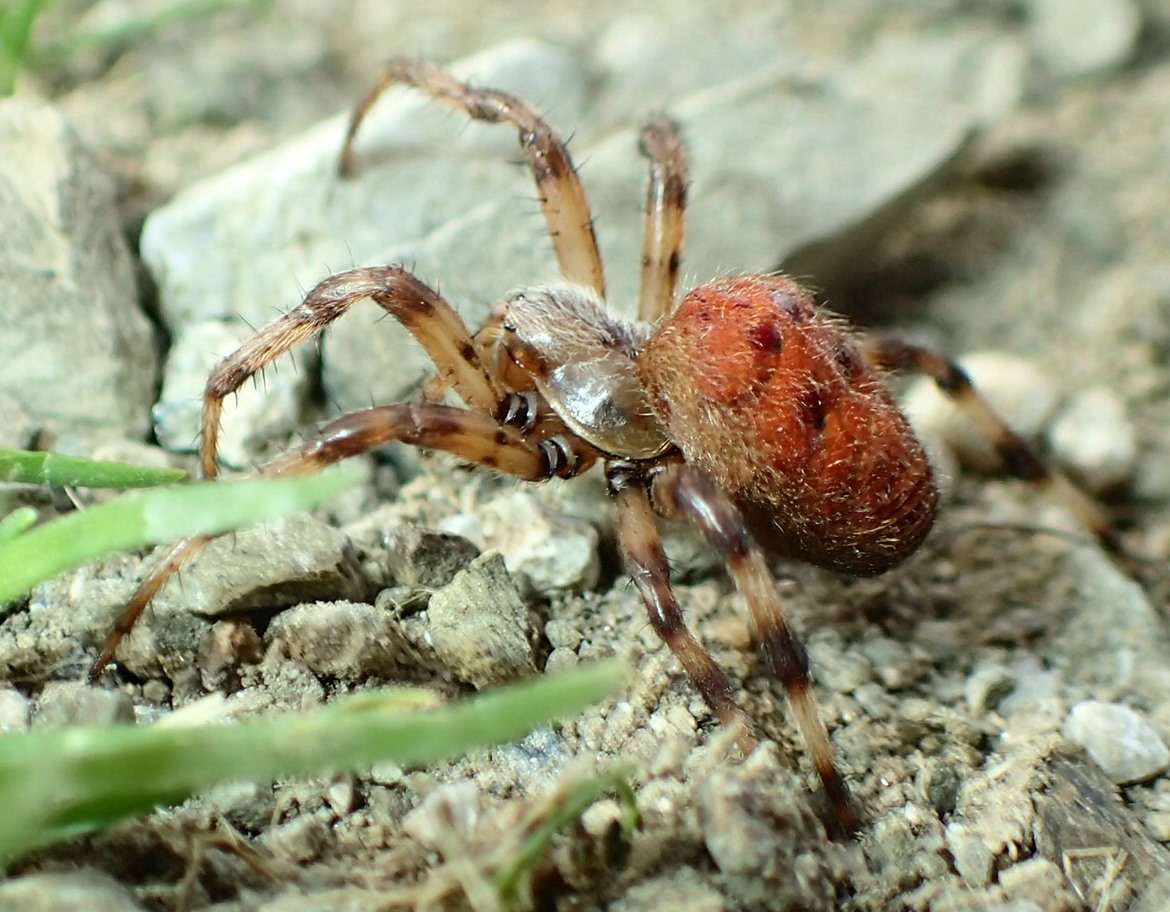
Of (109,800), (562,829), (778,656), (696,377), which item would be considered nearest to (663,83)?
(696,377)

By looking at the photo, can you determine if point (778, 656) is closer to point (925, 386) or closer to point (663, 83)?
point (925, 386)

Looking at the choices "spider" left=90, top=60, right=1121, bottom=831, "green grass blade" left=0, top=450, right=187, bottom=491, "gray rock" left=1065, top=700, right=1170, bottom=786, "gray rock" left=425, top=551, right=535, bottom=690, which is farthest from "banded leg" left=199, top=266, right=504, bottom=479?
"gray rock" left=1065, top=700, right=1170, bottom=786

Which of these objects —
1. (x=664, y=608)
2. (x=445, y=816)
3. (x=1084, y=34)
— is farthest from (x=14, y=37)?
(x=1084, y=34)

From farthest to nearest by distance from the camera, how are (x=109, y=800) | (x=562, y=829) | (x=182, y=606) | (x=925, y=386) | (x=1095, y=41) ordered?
1. (x=1095, y=41)
2. (x=925, y=386)
3. (x=182, y=606)
4. (x=562, y=829)
5. (x=109, y=800)

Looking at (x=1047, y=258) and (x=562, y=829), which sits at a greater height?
(x=1047, y=258)

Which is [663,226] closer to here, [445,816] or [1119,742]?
[1119,742]

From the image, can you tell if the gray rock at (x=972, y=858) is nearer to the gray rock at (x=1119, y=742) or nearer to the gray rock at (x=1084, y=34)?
the gray rock at (x=1119, y=742)
